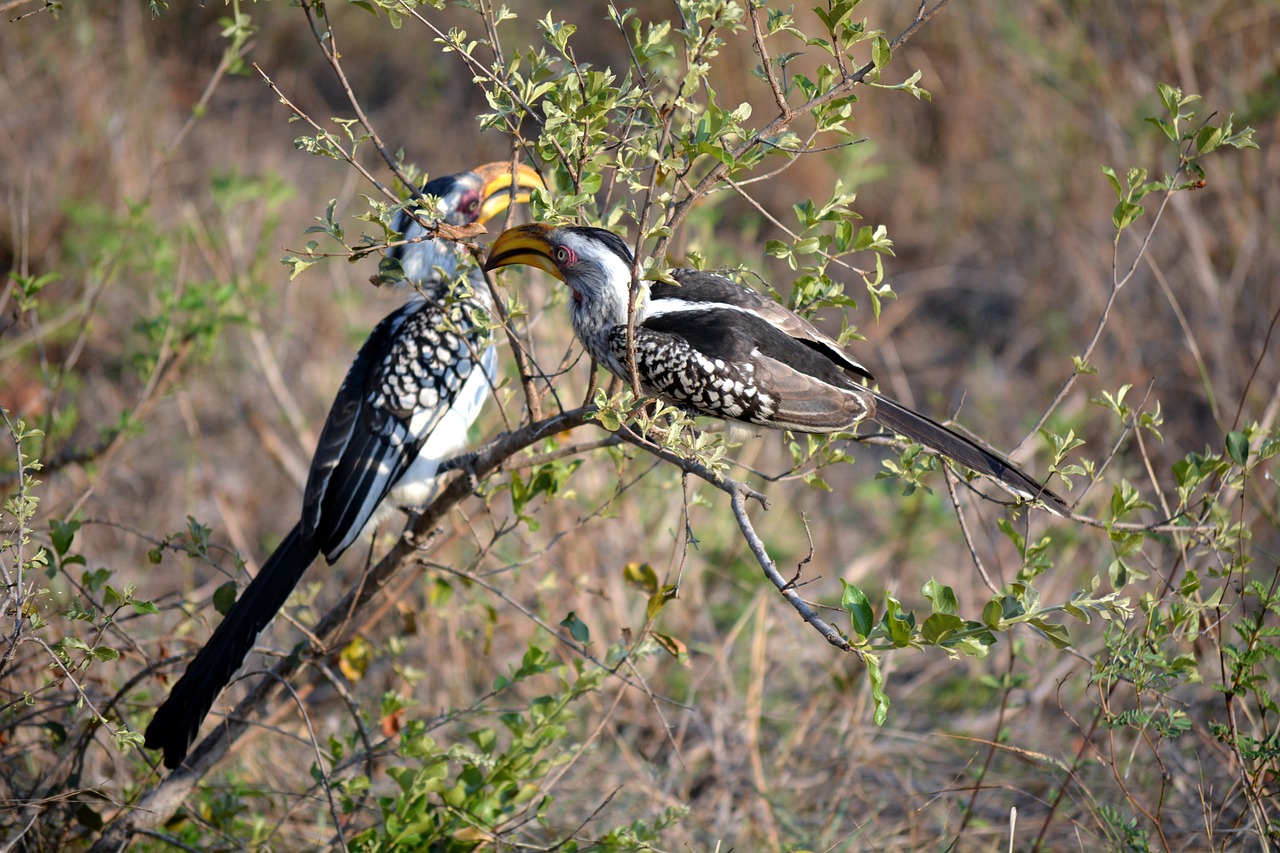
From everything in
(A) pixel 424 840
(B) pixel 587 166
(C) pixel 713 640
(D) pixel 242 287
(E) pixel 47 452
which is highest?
(D) pixel 242 287

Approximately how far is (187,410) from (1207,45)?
4.77m

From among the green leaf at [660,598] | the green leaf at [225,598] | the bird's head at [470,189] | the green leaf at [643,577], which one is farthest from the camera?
the bird's head at [470,189]

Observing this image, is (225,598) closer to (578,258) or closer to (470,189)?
(578,258)

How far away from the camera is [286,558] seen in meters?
2.62

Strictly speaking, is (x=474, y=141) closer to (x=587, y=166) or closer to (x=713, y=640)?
→ (x=713, y=640)

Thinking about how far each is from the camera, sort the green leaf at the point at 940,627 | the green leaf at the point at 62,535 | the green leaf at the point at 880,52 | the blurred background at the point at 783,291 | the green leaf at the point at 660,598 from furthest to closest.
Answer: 1. the blurred background at the point at 783,291
2. the green leaf at the point at 62,535
3. the green leaf at the point at 660,598
4. the green leaf at the point at 880,52
5. the green leaf at the point at 940,627

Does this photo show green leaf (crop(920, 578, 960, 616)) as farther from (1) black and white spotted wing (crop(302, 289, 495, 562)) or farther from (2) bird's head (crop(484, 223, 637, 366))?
(1) black and white spotted wing (crop(302, 289, 495, 562))

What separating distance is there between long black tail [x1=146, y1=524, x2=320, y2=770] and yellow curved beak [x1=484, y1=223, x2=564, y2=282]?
0.93m

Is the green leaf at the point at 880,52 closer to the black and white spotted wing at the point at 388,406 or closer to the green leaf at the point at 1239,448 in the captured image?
the green leaf at the point at 1239,448

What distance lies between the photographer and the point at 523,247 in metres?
2.42

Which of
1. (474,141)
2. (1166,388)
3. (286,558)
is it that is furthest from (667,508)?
(474,141)

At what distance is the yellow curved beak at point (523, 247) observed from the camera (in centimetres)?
236

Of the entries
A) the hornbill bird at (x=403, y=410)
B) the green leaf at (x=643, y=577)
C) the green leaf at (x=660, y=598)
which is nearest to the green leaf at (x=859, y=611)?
the green leaf at (x=660, y=598)

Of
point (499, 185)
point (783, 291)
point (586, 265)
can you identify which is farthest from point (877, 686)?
point (783, 291)
